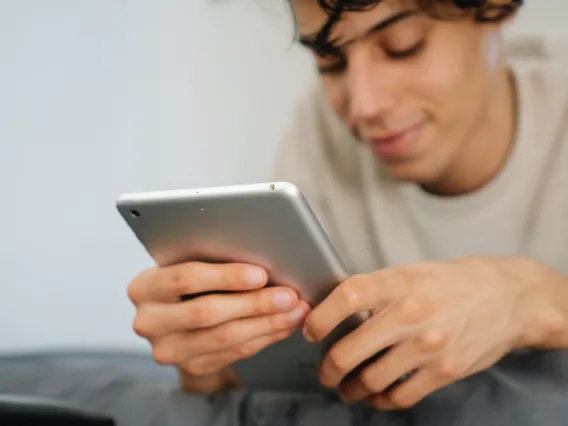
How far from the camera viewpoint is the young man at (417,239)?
Result: 0.42m

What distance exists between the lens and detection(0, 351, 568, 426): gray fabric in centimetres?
40

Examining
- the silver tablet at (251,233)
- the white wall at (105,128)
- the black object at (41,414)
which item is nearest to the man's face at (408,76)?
the white wall at (105,128)

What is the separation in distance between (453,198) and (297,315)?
0.29 metres

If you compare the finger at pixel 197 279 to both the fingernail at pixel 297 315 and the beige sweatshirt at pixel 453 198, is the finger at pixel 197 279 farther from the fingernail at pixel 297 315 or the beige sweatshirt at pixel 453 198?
the beige sweatshirt at pixel 453 198

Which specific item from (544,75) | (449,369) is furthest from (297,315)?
(544,75)

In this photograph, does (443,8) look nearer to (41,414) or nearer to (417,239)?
(417,239)

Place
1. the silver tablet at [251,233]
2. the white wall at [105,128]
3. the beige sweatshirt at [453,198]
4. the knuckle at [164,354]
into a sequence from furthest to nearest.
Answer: the white wall at [105,128], the beige sweatshirt at [453,198], the knuckle at [164,354], the silver tablet at [251,233]

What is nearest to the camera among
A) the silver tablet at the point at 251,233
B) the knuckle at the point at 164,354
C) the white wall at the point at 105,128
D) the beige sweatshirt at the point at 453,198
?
the silver tablet at the point at 251,233

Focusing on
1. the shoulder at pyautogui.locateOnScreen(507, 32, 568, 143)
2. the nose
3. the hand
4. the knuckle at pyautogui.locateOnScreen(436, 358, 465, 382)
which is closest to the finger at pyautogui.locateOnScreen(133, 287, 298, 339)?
the hand

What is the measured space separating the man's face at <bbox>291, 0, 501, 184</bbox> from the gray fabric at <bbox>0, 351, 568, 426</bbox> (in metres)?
0.25

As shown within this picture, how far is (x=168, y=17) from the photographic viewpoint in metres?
0.75

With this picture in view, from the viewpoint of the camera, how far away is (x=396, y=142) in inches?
24.2

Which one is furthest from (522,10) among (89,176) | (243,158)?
(89,176)

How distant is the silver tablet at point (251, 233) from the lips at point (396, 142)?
0.77ft
